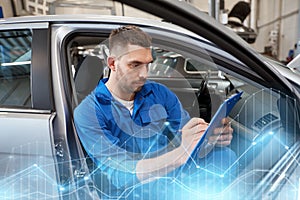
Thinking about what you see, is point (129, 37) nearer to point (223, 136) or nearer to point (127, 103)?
point (127, 103)

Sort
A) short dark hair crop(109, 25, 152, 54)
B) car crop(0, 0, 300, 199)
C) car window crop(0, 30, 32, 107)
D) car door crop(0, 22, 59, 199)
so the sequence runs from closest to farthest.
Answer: car crop(0, 0, 300, 199) → car door crop(0, 22, 59, 199) → short dark hair crop(109, 25, 152, 54) → car window crop(0, 30, 32, 107)

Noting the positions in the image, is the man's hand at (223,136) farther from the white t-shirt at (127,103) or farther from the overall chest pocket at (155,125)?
the white t-shirt at (127,103)

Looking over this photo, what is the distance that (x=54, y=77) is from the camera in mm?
1157

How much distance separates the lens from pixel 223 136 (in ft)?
2.85

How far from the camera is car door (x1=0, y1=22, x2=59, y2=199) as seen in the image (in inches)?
34.8

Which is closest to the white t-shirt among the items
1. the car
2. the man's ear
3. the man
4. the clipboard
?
the man

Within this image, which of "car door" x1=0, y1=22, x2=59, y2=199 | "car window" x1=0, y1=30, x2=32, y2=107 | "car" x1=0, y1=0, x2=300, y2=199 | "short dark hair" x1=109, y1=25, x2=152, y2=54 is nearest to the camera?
"car" x1=0, y1=0, x2=300, y2=199

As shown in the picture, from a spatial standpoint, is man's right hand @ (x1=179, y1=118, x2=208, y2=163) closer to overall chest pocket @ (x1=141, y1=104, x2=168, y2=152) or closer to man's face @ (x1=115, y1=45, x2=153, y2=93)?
overall chest pocket @ (x1=141, y1=104, x2=168, y2=152)

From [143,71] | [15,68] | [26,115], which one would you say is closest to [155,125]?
[143,71]

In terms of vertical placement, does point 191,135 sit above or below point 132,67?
below

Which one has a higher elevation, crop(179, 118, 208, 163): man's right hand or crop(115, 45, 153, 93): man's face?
crop(115, 45, 153, 93): man's face

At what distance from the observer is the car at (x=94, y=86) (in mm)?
767

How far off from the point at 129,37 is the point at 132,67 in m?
0.12

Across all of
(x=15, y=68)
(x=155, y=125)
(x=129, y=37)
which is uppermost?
(x=129, y=37)
